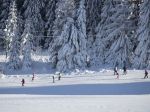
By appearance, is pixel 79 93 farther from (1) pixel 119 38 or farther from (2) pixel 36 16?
(2) pixel 36 16

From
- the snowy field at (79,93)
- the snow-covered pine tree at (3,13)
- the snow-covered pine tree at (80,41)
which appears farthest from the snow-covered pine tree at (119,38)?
the snow-covered pine tree at (3,13)

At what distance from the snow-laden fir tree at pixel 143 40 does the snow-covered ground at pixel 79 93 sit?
4.42m

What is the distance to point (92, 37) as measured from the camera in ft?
252

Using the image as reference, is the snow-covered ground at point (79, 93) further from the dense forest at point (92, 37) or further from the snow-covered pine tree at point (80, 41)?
the dense forest at point (92, 37)

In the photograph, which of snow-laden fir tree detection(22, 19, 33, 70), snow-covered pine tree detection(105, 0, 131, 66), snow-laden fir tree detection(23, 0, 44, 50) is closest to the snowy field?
snow-covered pine tree detection(105, 0, 131, 66)

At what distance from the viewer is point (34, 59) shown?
7788 centimetres

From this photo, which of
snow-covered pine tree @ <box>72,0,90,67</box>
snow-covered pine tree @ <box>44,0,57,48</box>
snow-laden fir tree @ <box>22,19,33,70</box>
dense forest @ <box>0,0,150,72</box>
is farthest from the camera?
snow-covered pine tree @ <box>44,0,57,48</box>

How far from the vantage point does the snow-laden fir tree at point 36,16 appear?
3280 inches

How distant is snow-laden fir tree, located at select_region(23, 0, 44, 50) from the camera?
273ft

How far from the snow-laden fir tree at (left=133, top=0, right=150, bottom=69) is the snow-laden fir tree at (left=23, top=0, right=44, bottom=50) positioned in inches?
1018

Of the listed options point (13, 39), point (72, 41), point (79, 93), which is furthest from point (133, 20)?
point (79, 93)

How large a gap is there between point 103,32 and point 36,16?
17.8m

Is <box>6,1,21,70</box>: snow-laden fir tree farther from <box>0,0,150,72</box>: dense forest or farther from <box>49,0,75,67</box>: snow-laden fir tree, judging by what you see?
<box>49,0,75,67</box>: snow-laden fir tree
